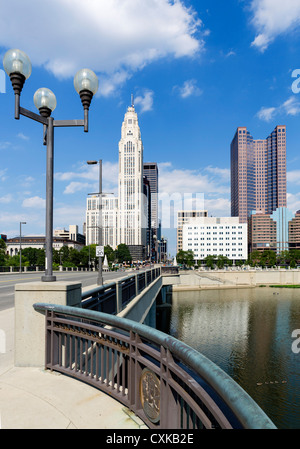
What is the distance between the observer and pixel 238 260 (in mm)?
149125

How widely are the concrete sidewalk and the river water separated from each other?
1532 cm

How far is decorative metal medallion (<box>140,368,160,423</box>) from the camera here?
3359 mm

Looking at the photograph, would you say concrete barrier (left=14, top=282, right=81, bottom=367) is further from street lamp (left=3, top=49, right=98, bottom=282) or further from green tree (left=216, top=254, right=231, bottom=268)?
green tree (left=216, top=254, right=231, bottom=268)

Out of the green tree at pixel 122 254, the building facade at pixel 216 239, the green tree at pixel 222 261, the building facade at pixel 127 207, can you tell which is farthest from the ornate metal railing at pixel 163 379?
the building facade at pixel 127 207

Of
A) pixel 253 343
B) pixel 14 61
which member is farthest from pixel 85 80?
pixel 253 343

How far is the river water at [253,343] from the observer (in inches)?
765

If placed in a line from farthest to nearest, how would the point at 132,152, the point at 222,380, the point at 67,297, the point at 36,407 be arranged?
the point at 132,152
the point at 67,297
the point at 36,407
the point at 222,380

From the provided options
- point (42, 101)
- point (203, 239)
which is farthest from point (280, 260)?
point (42, 101)

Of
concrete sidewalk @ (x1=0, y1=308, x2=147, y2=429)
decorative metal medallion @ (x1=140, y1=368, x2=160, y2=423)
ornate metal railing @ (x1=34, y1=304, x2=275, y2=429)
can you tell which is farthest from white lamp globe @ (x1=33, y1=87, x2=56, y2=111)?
decorative metal medallion @ (x1=140, y1=368, x2=160, y2=423)

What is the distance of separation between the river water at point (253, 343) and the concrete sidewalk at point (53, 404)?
15323 millimetres

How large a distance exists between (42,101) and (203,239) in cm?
14790

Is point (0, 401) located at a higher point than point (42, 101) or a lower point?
lower
